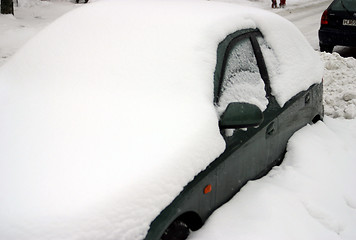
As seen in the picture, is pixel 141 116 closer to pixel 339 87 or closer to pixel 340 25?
pixel 339 87

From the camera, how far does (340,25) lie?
8734 millimetres

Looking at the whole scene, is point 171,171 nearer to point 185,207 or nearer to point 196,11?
point 185,207

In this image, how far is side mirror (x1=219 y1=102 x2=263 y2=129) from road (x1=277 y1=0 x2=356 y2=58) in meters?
7.72

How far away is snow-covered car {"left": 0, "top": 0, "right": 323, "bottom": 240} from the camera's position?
2.04 meters

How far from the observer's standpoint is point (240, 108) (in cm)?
263

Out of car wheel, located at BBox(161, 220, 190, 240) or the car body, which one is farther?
the car body

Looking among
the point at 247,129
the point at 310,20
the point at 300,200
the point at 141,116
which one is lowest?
the point at 310,20

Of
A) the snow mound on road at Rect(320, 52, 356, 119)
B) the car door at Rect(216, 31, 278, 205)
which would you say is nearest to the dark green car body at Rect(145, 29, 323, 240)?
the car door at Rect(216, 31, 278, 205)

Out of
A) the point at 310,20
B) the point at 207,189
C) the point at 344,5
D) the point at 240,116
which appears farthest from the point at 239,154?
the point at 310,20

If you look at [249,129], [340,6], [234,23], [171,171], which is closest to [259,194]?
[249,129]

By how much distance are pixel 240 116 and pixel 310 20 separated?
44.3 feet

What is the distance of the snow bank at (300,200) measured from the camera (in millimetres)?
2578

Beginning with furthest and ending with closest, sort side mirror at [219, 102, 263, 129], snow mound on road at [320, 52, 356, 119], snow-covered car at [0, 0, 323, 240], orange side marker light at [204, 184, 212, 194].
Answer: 1. snow mound on road at [320, 52, 356, 119]
2. side mirror at [219, 102, 263, 129]
3. orange side marker light at [204, 184, 212, 194]
4. snow-covered car at [0, 0, 323, 240]

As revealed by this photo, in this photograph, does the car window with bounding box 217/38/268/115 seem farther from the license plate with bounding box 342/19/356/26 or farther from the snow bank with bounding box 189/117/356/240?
the license plate with bounding box 342/19/356/26
